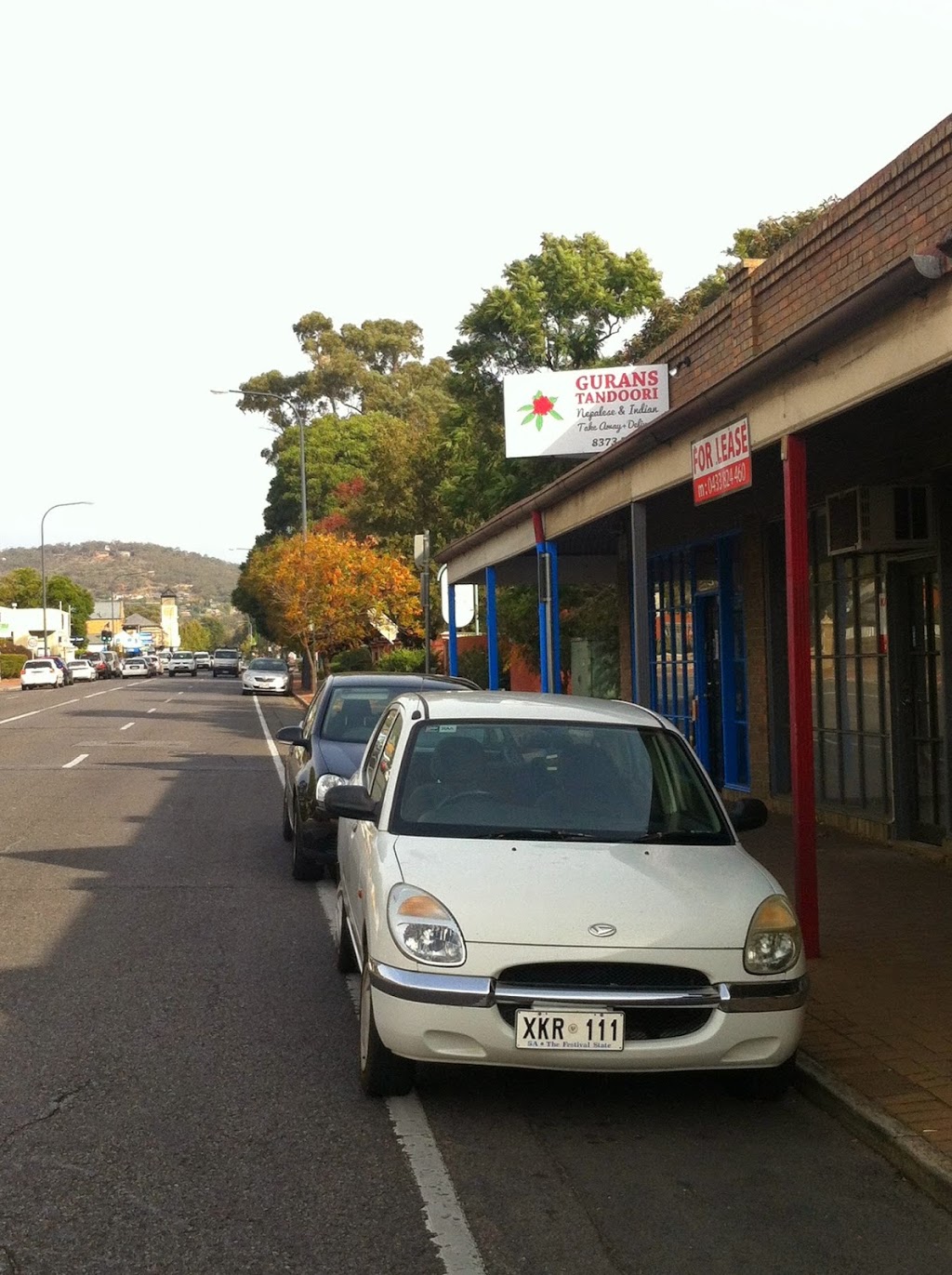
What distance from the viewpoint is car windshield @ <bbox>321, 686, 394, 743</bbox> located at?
1152 centimetres

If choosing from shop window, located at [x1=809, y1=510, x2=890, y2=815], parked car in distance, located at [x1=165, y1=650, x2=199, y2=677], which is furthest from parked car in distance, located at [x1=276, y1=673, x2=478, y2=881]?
parked car in distance, located at [x1=165, y1=650, x2=199, y2=677]

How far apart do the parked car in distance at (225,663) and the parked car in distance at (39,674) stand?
1619 centimetres

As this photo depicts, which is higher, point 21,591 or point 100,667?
point 21,591

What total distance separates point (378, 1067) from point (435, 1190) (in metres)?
0.95

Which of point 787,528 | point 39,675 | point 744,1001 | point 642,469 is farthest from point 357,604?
point 744,1001

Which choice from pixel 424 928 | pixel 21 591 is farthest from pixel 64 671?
pixel 21 591

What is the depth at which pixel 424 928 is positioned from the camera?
5.50m

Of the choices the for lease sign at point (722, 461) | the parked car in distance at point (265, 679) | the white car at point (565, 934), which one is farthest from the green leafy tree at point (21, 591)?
the white car at point (565, 934)

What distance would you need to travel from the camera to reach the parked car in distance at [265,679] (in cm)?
5203

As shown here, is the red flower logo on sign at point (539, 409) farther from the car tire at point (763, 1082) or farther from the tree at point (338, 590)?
the tree at point (338, 590)

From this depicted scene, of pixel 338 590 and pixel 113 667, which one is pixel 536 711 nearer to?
pixel 338 590

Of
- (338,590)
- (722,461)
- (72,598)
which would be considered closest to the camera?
(722,461)

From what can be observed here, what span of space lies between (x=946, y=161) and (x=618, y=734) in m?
5.44

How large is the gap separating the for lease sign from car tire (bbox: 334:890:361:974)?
331 cm
